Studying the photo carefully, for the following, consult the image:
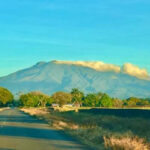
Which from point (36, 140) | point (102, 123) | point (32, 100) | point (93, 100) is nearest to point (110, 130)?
point (36, 140)

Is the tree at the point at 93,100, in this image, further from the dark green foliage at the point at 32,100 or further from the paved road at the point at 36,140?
the paved road at the point at 36,140

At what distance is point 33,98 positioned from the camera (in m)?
179

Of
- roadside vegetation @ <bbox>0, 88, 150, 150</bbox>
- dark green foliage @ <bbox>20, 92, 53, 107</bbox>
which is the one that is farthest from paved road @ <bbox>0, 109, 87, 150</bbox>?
dark green foliage @ <bbox>20, 92, 53, 107</bbox>

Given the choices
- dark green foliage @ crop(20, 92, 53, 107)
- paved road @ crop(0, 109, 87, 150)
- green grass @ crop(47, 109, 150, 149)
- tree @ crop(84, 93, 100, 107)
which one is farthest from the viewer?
tree @ crop(84, 93, 100, 107)

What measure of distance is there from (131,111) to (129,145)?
145 feet

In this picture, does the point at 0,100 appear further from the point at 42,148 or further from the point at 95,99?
the point at 42,148

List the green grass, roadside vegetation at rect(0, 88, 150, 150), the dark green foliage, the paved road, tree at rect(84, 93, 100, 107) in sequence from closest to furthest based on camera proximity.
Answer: the paved road < roadside vegetation at rect(0, 88, 150, 150) < the green grass < the dark green foliage < tree at rect(84, 93, 100, 107)

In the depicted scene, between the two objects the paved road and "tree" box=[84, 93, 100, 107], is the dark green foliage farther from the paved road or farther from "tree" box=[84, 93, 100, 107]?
the paved road

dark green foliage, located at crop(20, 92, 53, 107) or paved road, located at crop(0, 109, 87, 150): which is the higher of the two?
dark green foliage, located at crop(20, 92, 53, 107)

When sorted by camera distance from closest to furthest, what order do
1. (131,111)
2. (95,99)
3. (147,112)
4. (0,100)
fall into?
1. (147,112)
2. (131,111)
3. (0,100)
4. (95,99)

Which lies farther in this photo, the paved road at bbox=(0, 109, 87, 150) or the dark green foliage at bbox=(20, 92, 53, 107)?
the dark green foliage at bbox=(20, 92, 53, 107)

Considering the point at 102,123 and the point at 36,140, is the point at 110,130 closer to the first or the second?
the point at 36,140

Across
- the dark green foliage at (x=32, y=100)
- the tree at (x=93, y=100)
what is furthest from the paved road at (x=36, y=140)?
the tree at (x=93, y=100)

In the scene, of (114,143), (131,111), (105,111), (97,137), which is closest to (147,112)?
(131,111)
